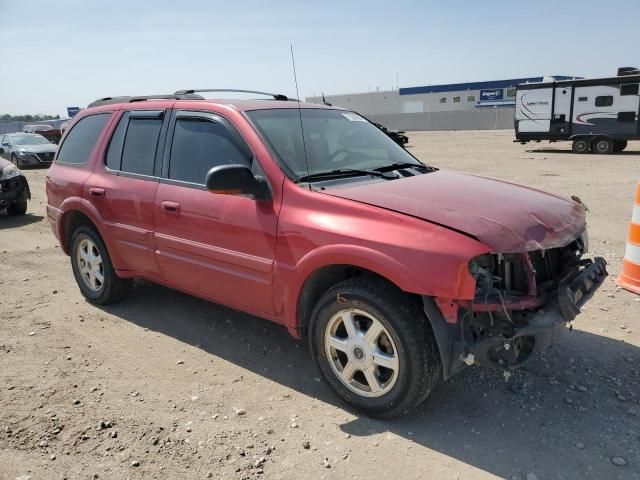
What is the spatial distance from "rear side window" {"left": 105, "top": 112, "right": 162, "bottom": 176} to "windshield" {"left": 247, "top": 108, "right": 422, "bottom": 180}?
1039 millimetres

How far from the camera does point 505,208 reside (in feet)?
10.2

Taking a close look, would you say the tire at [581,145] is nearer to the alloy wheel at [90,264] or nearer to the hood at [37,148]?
the hood at [37,148]

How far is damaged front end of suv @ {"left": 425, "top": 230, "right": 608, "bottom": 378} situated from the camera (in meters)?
2.73

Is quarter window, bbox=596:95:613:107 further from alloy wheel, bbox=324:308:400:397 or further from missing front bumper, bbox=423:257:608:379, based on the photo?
alloy wheel, bbox=324:308:400:397

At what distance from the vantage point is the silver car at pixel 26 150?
20.3 m

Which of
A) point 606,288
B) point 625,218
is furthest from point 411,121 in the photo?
point 606,288

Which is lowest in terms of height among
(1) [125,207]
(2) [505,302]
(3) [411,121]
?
(3) [411,121]

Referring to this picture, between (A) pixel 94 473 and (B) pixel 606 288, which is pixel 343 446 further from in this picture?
(B) pixel 606 288

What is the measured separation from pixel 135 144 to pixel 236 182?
67.9 inches

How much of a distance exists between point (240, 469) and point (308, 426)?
0.52 m

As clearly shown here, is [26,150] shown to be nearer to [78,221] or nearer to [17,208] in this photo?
[17,208]

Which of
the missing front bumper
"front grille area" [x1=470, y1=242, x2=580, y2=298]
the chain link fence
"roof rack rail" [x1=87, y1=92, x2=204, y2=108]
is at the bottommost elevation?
the chain link fence

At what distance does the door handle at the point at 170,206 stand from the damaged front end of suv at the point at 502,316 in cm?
212

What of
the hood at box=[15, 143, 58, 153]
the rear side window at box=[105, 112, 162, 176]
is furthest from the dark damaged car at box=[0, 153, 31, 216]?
the hood at box=[15, 143, 58, 153]
